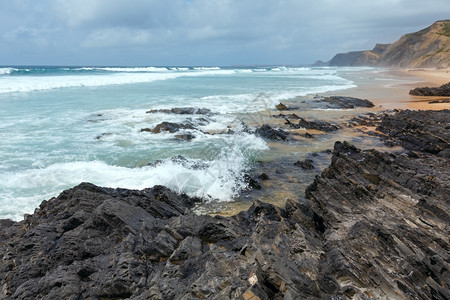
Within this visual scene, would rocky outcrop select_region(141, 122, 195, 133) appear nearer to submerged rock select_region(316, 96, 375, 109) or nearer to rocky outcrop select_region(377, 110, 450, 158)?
rocky outcrop select_region(377, 110, 450, 158)

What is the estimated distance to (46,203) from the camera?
27.8 feet

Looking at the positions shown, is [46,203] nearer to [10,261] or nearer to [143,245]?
[10,261]

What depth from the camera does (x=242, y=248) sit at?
5.47m

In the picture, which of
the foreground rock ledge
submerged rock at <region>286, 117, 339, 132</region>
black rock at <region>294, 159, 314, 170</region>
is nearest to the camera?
the foreground rock ledge

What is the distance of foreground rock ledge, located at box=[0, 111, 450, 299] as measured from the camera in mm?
4539

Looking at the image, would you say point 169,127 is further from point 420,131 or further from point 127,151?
point 420,131

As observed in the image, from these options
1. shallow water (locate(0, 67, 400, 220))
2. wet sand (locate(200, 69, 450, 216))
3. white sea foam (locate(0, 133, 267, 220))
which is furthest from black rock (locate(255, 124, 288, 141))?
white sea foam (locate(0, 133, 267, 220))

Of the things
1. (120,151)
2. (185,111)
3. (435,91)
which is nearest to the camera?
(120,151)

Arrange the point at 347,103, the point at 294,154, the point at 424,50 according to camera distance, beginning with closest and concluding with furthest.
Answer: the point at 294,154, the point at 347,103, the point at 424,50

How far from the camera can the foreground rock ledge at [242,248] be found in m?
4.54

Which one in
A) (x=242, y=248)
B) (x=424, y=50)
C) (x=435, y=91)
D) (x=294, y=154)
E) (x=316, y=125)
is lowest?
(x=294, y=154)

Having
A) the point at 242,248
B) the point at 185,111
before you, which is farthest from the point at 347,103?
the point at 242,248

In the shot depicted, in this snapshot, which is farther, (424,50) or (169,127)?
(424,50)

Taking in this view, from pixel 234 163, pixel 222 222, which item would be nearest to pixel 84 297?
pixel 222 222
